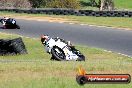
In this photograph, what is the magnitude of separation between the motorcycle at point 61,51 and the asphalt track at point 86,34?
4.15m

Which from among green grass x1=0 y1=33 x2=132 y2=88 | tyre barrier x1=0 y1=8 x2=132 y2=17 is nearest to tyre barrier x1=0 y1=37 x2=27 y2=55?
green grass x1=0 y1=33 x2=132 y2=88

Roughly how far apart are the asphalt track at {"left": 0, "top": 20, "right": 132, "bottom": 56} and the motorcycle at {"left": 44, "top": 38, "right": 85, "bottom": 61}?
13.6 ft

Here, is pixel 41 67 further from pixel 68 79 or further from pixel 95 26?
pixel 95 26

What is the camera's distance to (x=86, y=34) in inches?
1072

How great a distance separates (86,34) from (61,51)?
1050 cm

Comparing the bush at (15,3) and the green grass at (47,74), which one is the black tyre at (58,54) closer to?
the green grass at (47,74)

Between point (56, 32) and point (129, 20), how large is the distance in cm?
1080

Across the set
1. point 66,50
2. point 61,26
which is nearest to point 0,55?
point 66,50

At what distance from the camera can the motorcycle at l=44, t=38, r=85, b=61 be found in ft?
54.6

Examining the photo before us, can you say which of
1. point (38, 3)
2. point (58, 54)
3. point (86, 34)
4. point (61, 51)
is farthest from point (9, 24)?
point (38, 3)

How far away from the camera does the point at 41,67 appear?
1106 centimetres

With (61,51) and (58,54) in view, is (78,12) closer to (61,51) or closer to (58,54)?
(61,51)

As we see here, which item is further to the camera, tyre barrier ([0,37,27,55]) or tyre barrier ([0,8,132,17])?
tyre barrier ([0,8,132,17])

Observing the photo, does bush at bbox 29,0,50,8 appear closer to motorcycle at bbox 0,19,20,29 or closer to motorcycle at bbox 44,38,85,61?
motorcycle at bbox 0,19,20,29
